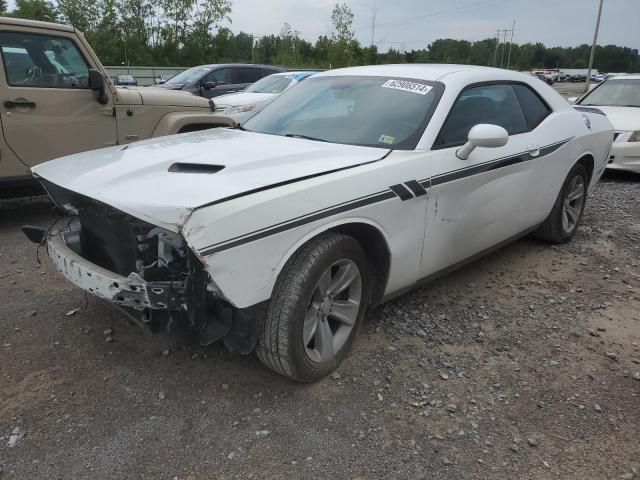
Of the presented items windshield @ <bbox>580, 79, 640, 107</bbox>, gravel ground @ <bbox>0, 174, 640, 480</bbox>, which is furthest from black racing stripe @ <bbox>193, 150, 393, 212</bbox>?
windshield @ <bbox>580, 79, 640, 107</bbox>

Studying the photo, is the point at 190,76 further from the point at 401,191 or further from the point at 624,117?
the point at 401,191

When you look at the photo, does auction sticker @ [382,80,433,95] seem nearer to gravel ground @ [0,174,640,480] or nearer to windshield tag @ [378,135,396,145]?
windshield tag @ [378,135,396,145]

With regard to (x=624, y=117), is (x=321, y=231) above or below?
below

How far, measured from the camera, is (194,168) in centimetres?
263

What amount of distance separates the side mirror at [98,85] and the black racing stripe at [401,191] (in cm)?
402

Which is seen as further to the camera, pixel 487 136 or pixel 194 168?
pixel 487 136

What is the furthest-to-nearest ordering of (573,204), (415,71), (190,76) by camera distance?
(190,76)
(573,204)
(415,71)

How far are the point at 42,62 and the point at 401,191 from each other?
4.25 metres

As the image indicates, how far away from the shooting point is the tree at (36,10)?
3262 centimetres

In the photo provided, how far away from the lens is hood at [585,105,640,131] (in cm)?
779

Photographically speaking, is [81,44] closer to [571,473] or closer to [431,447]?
[431,447]

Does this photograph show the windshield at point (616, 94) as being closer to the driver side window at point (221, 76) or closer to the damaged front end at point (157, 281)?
the driver side window at point (221, 76)

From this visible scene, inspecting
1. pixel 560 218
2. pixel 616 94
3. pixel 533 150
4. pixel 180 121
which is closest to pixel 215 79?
pixel 180 121

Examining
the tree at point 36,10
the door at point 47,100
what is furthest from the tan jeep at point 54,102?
the tree at point 36,10
